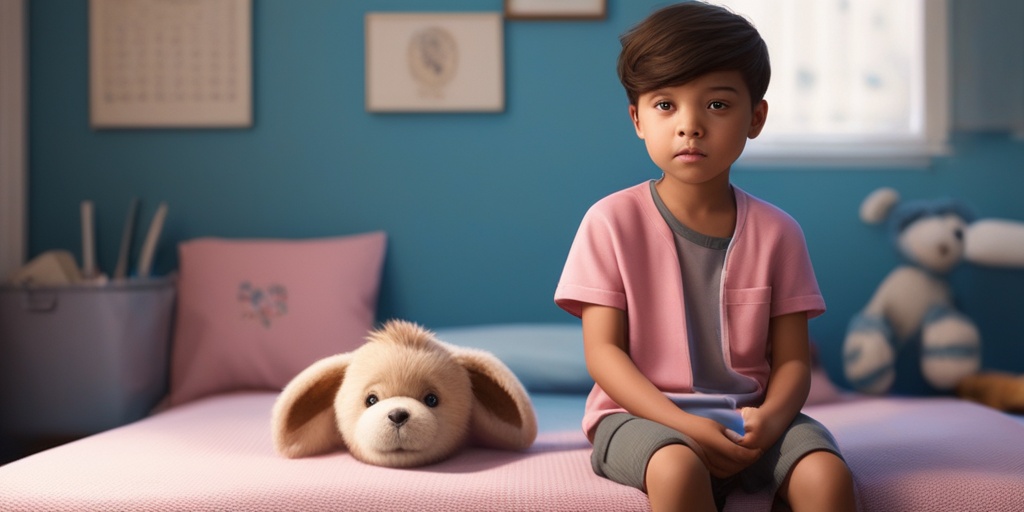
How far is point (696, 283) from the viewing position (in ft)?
4.10

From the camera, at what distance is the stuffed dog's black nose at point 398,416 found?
122 centimetres

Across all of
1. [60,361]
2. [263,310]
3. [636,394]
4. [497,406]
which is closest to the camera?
[636,394]

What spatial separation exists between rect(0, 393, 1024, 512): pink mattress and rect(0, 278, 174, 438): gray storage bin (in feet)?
1.58

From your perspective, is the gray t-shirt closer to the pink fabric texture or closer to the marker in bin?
the pink fabric texture

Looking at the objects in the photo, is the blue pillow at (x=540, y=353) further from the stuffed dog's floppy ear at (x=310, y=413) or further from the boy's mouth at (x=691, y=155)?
the boy's mouth at (x=691, y=155)

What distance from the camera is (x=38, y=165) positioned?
2.39m

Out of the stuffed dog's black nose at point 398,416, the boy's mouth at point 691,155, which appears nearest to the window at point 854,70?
the boy's mouth at point 691,155

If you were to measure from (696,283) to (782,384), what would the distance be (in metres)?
0.18

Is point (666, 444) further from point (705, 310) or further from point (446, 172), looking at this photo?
point (446, 172)

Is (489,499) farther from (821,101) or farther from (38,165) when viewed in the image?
(38,165)

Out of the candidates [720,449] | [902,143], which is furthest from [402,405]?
[902,143]

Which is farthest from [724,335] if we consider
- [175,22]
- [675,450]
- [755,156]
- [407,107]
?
[175,22]

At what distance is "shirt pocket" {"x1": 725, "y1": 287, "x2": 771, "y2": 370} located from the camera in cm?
123

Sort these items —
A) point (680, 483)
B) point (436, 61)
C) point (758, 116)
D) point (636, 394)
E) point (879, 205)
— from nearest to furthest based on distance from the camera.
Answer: point (680, 483) → point (636, 394) → point (758, 116) → point (879, 205) → point (436, 61)
